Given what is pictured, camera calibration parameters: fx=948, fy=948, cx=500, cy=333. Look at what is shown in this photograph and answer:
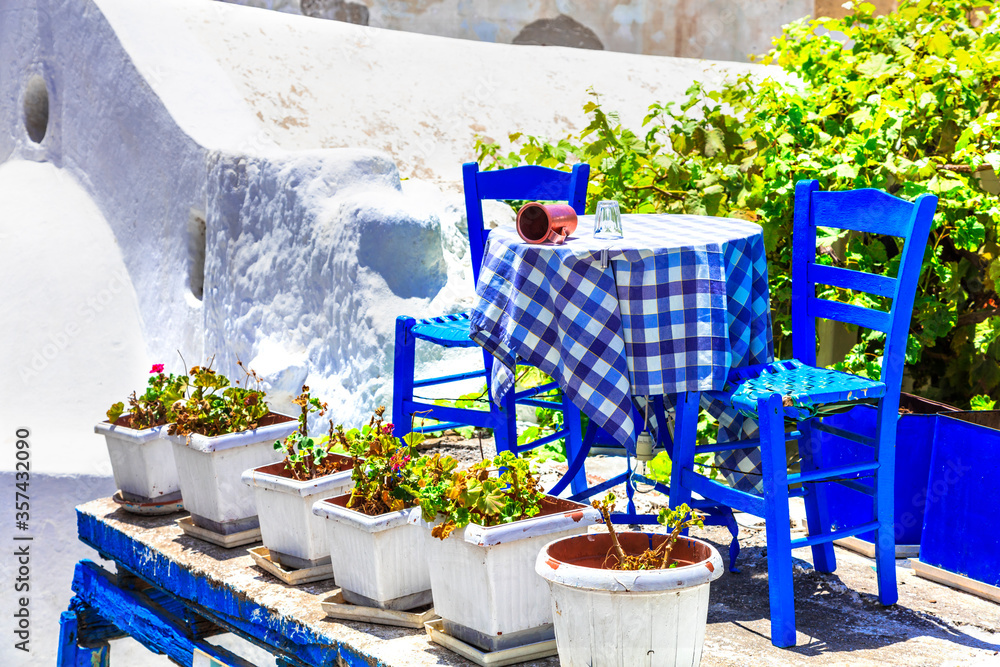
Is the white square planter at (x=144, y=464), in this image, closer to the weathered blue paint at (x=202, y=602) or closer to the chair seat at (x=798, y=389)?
the weathered blue paint at (x=202, y=602)

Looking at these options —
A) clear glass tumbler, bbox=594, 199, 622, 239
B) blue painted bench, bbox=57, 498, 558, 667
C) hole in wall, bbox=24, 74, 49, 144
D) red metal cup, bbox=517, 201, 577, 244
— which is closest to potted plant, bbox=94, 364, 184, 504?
blue painted bench, bbox=57, 498, 558, 667

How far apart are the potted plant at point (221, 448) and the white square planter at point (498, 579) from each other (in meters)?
1.01

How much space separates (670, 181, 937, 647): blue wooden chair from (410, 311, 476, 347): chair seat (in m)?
0.79

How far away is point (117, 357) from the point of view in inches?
250

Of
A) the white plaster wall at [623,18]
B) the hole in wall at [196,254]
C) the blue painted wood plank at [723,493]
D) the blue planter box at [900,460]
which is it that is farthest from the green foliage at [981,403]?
the white plaster wall at [623,18]

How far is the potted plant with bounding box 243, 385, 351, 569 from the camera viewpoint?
255 centimetres

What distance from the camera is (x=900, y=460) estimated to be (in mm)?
2822

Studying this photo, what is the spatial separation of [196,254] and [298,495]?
12.7 feet

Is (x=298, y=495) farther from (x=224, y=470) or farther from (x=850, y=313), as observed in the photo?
(x=850, y=313)

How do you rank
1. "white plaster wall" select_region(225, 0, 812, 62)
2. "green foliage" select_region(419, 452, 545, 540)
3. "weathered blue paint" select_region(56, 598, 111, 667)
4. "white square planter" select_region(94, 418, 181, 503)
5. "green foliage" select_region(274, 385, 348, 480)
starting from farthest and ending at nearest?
"white plaster wall" select_region(225, 0, 812, 62) < "weathered blue paint" select_region(56, 598, 111, 667) < "white square planter" select_region(94, 418, 181, 503) < "green foliage" select_region(274, 385, 348, 480) < "green foliage" select_region(419, 452, 545, 540)

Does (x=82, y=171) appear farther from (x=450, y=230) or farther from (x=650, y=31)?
(x=650, y=31)

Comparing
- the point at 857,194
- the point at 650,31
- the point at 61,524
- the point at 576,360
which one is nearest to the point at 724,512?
the point at 576,360

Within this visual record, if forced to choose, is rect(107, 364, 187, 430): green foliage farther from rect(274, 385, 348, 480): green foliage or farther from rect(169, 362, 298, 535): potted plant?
rect(274, 385, 348, 480): green foliage

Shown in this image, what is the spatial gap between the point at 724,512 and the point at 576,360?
0.74 metres
